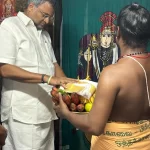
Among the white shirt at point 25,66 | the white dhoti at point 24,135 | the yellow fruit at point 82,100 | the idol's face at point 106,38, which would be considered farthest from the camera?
the idol's face at point 106,38

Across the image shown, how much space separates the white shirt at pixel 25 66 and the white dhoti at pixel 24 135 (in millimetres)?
43

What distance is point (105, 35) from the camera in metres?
2.36

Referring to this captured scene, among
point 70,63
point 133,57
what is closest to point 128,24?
point 133,57

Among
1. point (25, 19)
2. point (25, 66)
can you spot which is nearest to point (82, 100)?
point (25, 66)

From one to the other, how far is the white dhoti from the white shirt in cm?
4

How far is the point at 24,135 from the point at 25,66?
48 cm

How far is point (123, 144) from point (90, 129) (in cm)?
21

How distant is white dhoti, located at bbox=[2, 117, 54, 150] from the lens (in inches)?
77.9

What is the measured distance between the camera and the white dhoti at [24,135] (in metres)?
1.98

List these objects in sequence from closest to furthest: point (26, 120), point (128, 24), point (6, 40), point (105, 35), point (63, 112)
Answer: point (128, 24) → point (63, 112) → point (6, 40) → point (26, 120) → point (105, 35)

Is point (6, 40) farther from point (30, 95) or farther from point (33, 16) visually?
point (30, 95)

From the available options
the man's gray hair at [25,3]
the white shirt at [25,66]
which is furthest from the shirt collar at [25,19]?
the man's gray hair at [25,3]

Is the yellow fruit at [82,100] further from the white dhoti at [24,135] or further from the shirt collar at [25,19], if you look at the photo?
the shirt collar at [25,19]

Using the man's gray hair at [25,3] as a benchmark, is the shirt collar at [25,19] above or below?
below
